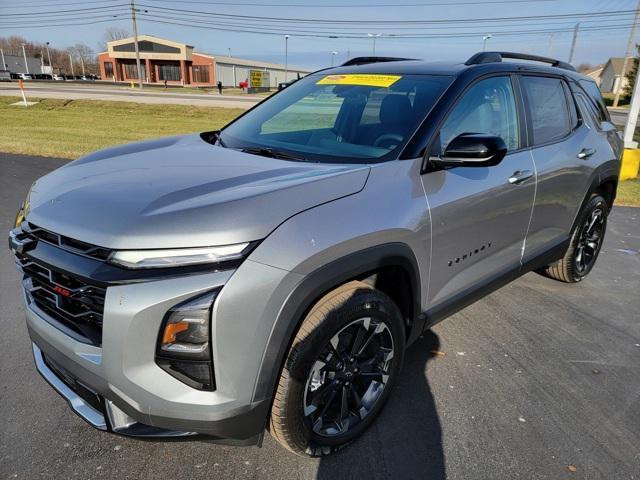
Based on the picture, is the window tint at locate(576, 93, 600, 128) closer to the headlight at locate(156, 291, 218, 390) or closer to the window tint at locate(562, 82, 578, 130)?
the window tint at locate(562, 82, 578, 130)

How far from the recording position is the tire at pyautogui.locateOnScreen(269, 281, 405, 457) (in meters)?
2.07

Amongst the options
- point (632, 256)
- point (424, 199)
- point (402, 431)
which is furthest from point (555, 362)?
point (632, 256)

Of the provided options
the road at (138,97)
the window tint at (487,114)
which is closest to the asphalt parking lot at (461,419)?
the window tint at (487,114)

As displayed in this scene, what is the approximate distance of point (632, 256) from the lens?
5.68 metres

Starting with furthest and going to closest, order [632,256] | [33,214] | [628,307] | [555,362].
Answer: [632,256] → [628,307] → [555,362] → [33,214]

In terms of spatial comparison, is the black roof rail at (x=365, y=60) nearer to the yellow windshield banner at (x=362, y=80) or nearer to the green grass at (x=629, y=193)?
the yellow windshield banner at (x=362, y=80)

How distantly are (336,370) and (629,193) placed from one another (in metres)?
8.61

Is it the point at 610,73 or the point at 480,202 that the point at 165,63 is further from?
the point at 480,202

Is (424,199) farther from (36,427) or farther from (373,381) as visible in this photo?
(36,427)

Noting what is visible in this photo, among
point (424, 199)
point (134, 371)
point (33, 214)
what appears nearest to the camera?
point (134, 371)

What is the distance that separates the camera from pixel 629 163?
9883 millimetres

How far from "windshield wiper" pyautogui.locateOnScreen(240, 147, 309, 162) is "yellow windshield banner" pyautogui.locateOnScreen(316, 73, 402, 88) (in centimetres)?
86

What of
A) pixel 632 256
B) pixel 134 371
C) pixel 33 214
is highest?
pixel 33 214

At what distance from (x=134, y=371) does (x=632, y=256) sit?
5.83 meters
